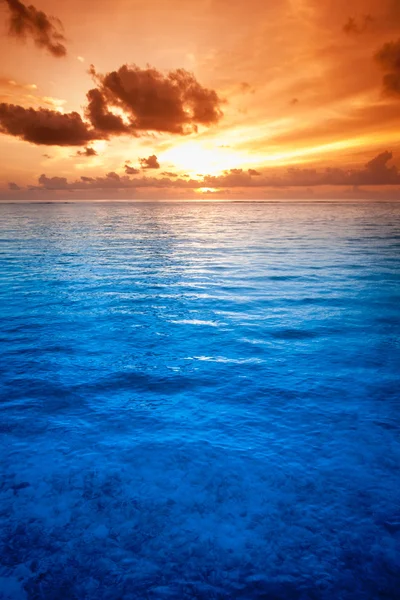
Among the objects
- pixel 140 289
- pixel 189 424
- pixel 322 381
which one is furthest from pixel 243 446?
pixel 140 289

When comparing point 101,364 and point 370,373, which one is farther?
point 101,364

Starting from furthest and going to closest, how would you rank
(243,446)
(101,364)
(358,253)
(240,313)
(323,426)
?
(358,253), (240,313), (101,364), (323,426), (243,446)

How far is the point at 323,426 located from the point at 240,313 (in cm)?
731

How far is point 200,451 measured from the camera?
21.4ft

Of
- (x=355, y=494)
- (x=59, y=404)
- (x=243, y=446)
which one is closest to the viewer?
(x=355, y=494)

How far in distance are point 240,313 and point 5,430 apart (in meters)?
9.12

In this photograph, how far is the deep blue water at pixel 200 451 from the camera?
435 cm

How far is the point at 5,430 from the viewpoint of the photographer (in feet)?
23.1

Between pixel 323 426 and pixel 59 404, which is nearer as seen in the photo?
pixel 323 426

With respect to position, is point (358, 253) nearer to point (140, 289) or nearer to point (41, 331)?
point (140, 289)

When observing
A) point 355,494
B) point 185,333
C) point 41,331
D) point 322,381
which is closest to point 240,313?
point 185,333

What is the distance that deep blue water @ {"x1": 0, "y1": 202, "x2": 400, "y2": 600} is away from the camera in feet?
14.3

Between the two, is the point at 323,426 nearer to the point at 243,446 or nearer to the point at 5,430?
the point at 243,446

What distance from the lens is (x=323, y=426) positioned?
719cm
